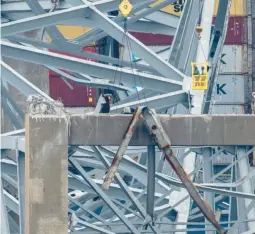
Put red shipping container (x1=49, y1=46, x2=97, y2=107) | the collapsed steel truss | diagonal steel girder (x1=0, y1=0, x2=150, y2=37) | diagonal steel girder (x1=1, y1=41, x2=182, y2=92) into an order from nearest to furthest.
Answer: the collapsed steel truss
diagonal steel girder (x1=1, y1=41, x2=182, y2=92)
diagonal steel girder (x1=0, y1=0, x2=150, y2=37)
red shipping container (x1=49, y1=46, x2=97, y2=107)

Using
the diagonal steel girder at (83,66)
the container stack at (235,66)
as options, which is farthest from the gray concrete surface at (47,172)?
the container stack at (235,66)

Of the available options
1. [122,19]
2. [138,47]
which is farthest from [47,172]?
[122,19]

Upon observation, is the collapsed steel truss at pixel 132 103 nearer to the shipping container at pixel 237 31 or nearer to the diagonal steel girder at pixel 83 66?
the diagonal steel girder at pixel 83 66

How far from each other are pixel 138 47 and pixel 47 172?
23.5 ft

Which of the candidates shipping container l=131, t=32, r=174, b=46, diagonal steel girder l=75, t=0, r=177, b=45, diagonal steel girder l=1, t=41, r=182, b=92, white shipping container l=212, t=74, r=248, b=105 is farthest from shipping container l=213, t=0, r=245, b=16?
diagonal steel girder l=1, t=41, r=182, b=92

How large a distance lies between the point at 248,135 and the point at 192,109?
18.4 feet

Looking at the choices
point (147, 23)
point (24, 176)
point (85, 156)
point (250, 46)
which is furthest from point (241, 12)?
point (24, 176)

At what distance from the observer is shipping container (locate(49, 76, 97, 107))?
58094 millimetres

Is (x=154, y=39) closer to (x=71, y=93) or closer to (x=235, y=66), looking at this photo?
(x=71, y=93)

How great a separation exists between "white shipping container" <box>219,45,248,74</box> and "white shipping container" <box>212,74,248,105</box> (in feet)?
0.92

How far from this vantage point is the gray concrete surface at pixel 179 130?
2403cm

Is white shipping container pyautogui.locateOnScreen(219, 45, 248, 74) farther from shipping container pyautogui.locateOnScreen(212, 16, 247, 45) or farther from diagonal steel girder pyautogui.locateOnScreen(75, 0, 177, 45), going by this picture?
diagonal steel girder pyautogui.locateOnScreen(75, 0, 177, 45)

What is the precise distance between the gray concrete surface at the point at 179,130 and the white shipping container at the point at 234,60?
120 feet

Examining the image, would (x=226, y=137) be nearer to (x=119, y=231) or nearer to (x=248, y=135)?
(x=248, y=135)
